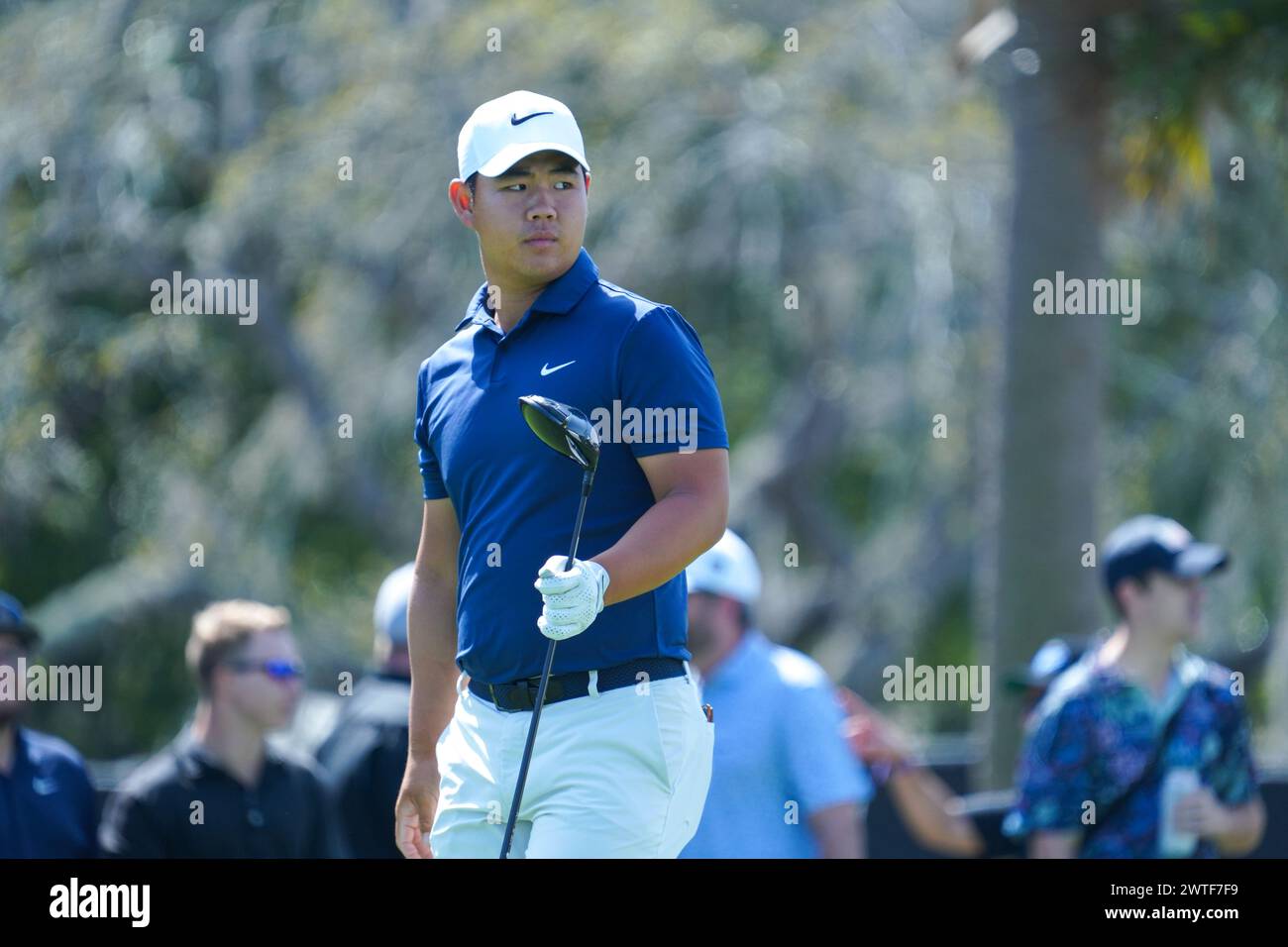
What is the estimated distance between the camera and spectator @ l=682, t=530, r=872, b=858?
16.1ft

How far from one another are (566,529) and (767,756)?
5.14 ft

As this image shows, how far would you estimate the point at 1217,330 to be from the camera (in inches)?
553

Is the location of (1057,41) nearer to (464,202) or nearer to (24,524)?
(464,202)

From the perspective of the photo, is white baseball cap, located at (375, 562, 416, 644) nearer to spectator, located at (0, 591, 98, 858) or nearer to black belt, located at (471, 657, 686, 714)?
spectator, located at (0, 591, 98, 858)

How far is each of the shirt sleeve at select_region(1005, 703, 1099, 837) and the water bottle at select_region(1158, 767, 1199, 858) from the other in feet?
0.62

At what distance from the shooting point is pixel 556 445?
3.46m

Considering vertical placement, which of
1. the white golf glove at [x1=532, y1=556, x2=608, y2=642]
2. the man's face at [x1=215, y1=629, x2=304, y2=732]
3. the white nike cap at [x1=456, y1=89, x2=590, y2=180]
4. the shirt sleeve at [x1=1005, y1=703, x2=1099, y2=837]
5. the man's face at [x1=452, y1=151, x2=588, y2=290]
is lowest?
the shirt sleeve at [x1=1005, y1=703, x2=1099, y2=837]

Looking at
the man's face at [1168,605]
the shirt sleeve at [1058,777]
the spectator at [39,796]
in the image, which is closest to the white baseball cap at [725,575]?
the shirt sleeve at [1058,777]

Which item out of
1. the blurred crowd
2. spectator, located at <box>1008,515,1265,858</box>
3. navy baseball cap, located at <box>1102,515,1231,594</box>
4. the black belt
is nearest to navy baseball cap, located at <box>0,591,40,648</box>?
the blurred crowd

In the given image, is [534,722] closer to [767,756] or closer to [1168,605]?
[767,756]

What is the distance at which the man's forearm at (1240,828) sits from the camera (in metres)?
5.16

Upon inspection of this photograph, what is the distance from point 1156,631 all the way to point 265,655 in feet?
8.41

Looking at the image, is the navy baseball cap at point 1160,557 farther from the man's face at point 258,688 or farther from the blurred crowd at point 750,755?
the man's face at point 258,688

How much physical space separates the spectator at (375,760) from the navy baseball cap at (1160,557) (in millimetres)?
2033
